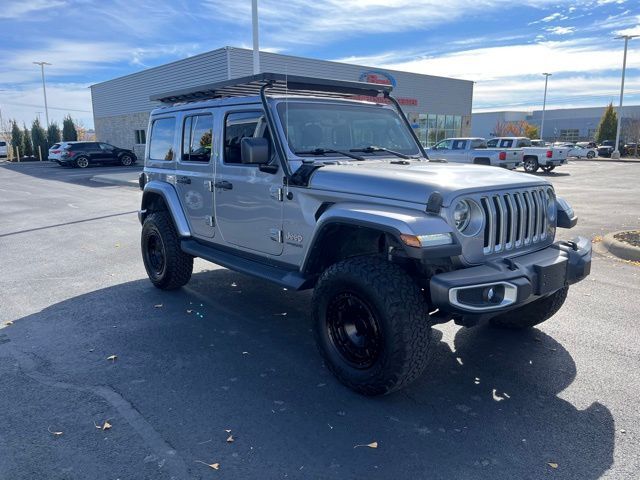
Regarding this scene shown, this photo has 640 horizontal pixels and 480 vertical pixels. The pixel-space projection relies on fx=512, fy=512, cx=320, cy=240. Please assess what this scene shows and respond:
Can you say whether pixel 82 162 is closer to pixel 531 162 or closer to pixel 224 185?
pixel 531 162

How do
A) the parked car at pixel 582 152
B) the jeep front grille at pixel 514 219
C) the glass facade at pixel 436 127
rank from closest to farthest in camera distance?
the jeep front grille at pixel 514 219, the glass facade at pixel 436 127, the parked car at pixel 582 152

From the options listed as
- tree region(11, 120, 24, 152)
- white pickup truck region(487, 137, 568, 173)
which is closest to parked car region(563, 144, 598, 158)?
white pickup truck region(487, 137, 568, 173)

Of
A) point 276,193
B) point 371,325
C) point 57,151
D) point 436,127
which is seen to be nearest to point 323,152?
point 276,193

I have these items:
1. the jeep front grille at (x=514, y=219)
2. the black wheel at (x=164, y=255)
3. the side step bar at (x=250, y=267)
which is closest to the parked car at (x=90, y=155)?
the black wheel at (x=164, y=255)

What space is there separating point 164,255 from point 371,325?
311cm

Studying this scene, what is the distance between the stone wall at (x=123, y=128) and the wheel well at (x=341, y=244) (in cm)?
3226

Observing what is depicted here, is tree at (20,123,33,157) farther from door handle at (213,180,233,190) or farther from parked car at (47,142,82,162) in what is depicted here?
door handle at (213,180,233,190)

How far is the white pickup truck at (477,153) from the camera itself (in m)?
21.7

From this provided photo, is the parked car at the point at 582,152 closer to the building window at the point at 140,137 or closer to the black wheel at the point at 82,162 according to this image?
the building window at the point at 140,137

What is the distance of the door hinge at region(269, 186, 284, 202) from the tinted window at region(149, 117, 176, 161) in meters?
2.04

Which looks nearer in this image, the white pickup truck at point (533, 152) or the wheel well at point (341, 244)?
the wheel well at point (341, 244)

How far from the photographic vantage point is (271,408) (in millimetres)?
3400

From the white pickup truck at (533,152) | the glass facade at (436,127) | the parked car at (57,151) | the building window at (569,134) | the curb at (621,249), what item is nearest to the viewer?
the curb at (621,249)

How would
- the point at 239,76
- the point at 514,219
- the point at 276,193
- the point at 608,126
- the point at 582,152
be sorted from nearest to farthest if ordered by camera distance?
1. the point at 514,219
2. the point at 276,193
3. the point at 239,76
4. the point at 582,152
5. the point at 608,126
